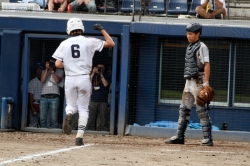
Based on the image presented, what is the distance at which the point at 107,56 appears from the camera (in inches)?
560

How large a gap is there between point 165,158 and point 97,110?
5.61 meters

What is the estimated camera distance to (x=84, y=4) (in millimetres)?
15133

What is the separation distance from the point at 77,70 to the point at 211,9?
Answer: 5466mm

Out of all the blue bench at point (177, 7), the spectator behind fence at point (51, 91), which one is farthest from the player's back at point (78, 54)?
the blue bench at point (177, 7)

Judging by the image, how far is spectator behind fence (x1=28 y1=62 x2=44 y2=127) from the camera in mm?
14352

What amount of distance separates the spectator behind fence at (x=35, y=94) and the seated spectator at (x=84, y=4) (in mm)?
1640

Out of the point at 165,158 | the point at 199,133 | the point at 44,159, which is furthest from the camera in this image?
the point at 199,133

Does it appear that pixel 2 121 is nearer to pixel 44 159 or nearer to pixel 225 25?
pixel 225 25

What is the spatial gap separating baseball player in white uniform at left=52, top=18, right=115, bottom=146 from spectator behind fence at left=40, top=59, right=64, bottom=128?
4.03 metres

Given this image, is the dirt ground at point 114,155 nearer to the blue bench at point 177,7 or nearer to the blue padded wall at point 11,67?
the blue padded wall at point 11,67

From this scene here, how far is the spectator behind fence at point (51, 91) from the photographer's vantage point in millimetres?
14172

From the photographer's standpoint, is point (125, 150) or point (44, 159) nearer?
point (44, 159)

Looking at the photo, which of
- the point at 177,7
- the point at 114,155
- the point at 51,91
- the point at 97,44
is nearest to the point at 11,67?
the point at 51,91

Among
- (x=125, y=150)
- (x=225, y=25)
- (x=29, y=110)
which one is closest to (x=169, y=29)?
(x=225, y=25)
